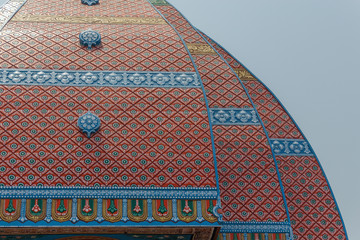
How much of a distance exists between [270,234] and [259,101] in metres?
3.39

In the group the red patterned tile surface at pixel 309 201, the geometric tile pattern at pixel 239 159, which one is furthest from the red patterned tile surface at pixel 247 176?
the red patterned tile surface at pixel 309 201

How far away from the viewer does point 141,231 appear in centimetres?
1127

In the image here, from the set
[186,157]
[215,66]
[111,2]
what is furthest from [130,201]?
[111,2]

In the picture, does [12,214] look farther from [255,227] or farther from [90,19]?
[90,19]

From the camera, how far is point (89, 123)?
11.7m

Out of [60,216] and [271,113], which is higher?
[271,113]

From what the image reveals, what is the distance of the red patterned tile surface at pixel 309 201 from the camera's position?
12.9 m

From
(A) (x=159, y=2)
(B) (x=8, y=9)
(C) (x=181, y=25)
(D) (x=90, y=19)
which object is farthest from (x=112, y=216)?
(A) (x=159, y=2)

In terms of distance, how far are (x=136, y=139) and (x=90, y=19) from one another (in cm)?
320

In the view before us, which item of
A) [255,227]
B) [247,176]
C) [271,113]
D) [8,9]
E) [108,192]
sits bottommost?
[255,227]

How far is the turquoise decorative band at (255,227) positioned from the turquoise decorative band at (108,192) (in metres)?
1.08

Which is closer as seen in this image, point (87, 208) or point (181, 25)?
point (87, 208)

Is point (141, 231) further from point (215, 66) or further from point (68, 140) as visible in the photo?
point (215, 66)

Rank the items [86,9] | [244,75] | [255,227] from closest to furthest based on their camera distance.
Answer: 1. [255,227]
2. [86,9]
3. [244,75]
